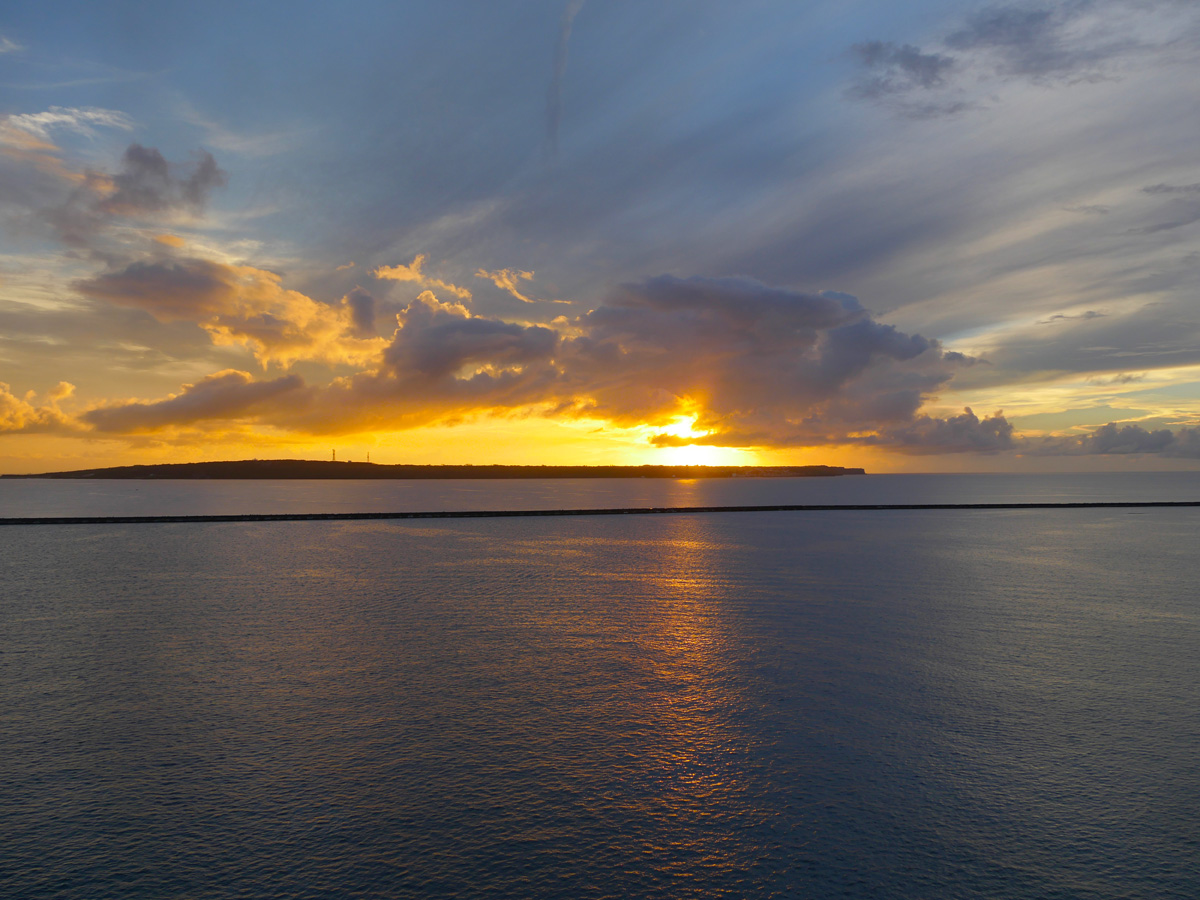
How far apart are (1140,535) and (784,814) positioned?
6457cm

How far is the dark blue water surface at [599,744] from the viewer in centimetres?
802

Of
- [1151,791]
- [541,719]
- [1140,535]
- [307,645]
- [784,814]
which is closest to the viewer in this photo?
[784,814]

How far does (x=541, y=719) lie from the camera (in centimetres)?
1282

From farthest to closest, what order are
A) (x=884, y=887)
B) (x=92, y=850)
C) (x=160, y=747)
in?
(x=160, y=747), (x=92, y=850), (x=884, y=887)

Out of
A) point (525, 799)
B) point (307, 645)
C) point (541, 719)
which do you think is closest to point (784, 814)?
point (525, 799)

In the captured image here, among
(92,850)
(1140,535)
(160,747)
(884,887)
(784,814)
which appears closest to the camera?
(884,887)

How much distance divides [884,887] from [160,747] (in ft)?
36.3

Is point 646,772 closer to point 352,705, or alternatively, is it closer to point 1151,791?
point 352,705

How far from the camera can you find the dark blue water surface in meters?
8.02

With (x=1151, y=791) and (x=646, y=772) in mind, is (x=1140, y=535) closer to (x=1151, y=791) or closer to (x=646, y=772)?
(x=1151, y=791)

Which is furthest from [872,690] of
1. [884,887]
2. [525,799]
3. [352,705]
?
[352,705]

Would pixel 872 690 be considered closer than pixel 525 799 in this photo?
No

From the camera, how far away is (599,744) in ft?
38.3

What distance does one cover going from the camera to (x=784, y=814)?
929 cm
